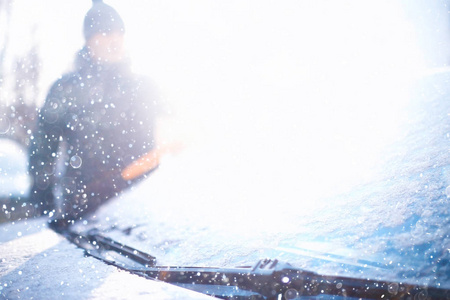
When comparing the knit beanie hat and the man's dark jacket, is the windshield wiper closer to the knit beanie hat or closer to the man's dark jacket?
the man's dark jacket

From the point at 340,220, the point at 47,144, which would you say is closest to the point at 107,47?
the point at 47,144

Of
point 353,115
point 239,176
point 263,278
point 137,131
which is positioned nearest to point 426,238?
point 263,278

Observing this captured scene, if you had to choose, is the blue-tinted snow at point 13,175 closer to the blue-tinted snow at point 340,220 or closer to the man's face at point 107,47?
the man's face at point 107,47

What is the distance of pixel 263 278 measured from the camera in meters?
1.05

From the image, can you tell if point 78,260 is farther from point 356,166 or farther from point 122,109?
point 122,109

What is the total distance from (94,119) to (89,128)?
33cm

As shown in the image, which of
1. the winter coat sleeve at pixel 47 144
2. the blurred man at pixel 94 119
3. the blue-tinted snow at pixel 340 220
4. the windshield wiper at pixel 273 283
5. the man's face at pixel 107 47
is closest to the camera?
the windshield wiper at pixel 273 283

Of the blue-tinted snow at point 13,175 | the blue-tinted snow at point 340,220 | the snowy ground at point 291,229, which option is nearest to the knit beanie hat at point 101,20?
the blue-tinted snow at point 13,175

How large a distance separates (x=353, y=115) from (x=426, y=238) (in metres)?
1.91

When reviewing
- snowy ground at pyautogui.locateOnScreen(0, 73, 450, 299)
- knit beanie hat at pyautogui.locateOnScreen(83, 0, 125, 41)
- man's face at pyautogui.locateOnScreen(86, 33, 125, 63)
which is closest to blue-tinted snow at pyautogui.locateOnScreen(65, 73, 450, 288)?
snowy ground at pyautogui.locateOnScreen(0, 73, 450, 299)

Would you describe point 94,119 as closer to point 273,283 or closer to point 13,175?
point 13,175

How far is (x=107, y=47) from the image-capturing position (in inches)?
427

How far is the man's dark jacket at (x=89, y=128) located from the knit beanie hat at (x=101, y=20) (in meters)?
0.89

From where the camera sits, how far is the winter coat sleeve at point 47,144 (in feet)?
24.7
